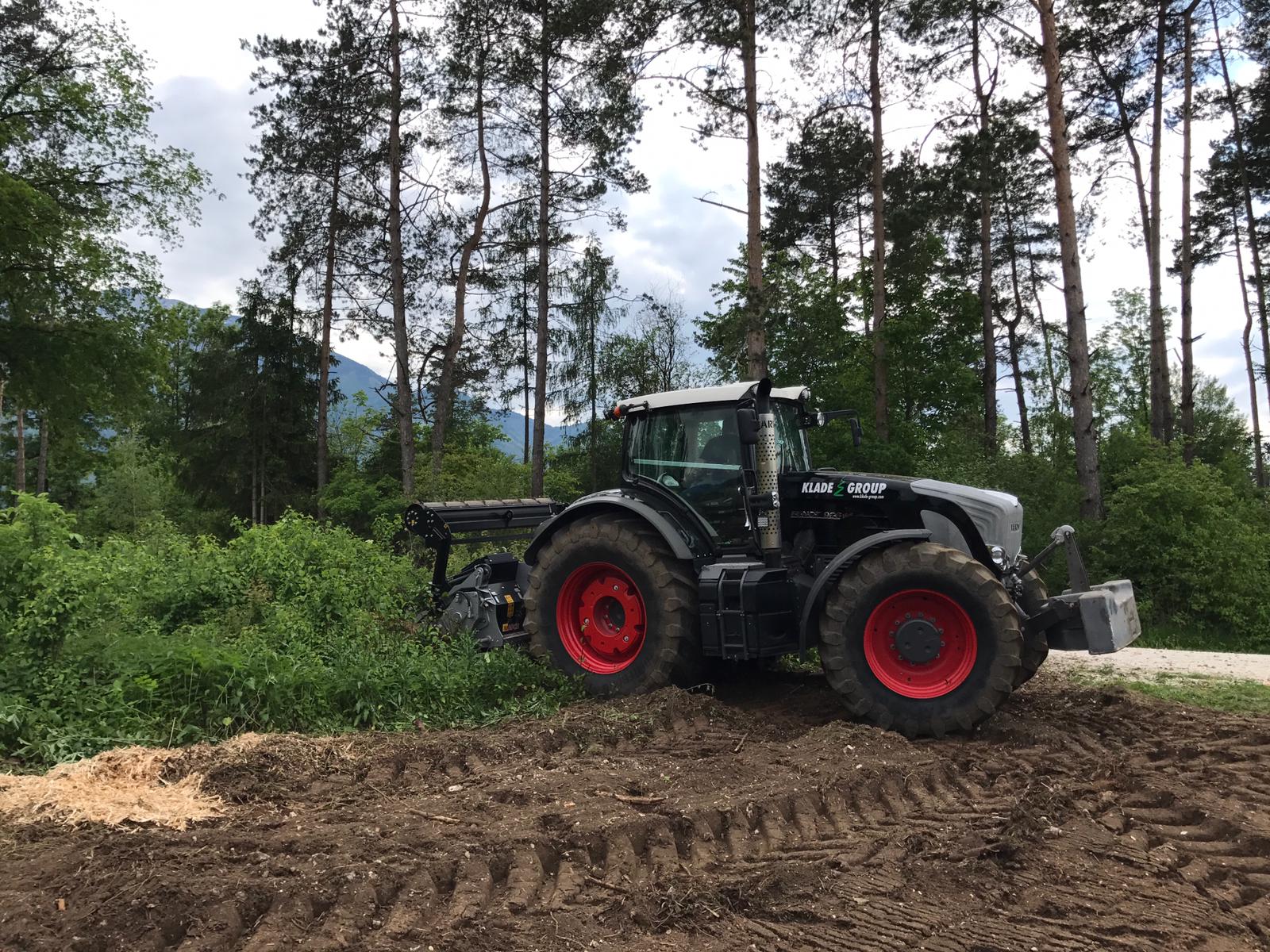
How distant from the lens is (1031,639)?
5.39m

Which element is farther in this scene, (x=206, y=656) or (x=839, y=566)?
(x=206, y=656)

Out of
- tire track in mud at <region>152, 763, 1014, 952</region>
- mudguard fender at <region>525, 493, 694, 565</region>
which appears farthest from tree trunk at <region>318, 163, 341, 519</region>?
tire track in mud at <region>152, 763, 1014, 952</region>

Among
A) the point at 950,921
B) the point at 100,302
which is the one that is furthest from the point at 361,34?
the point at 950,921

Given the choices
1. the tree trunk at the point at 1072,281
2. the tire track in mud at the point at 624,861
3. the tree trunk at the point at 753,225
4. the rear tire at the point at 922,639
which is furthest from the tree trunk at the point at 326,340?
the tire track in mud at the point at 624,861

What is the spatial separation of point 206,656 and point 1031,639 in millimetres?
5212

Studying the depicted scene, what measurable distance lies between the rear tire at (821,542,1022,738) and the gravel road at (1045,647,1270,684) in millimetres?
3275

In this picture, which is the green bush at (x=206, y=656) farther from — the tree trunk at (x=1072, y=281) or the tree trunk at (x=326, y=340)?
the tree trunk at (x=326, y=340)

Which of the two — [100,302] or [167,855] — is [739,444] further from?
[100,302]

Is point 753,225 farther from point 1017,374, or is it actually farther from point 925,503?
point 1017,374

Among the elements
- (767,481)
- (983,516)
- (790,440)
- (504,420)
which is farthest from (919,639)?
(504,420)

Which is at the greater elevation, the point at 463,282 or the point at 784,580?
the point at 463,282

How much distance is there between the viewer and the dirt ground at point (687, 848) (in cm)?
298

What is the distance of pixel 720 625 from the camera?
231 inches

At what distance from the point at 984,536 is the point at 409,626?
472cm
